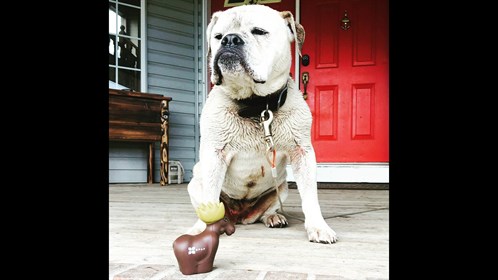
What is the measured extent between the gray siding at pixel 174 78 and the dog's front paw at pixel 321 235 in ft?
11.8

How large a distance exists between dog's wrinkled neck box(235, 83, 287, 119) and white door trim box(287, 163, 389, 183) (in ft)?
9.06

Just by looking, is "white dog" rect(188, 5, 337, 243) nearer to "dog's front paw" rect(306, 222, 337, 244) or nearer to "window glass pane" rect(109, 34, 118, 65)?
"dog's front paw" rect(306, 222, 337, 244)

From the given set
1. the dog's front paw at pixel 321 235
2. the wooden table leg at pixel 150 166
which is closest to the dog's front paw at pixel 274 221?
the dog's front paw at pixel 321 235

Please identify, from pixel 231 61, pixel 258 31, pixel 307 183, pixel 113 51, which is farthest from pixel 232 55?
pixel 113 51

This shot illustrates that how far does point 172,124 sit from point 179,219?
301 cm

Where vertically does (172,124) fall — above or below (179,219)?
above

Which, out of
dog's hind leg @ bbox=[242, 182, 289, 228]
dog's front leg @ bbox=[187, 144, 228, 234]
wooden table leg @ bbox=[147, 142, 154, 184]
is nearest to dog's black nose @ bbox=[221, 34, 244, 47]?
dog's front leg @ bbox=[187, 144, 228, 234]

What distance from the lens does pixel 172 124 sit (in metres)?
4.98

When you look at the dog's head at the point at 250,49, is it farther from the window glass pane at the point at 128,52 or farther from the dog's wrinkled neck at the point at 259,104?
the window glass pane at the point at 128,52

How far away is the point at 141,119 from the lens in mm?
4445
